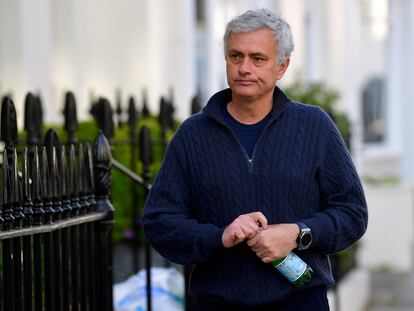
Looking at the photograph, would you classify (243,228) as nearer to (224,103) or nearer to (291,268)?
(291,268)

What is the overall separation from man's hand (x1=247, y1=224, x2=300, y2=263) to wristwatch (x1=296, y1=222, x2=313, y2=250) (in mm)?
23

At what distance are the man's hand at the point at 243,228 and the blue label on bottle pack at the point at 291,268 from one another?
0.12m

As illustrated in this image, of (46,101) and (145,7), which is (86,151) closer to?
(46,101)

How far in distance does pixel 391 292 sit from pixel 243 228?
346 inches

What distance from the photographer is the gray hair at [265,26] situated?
355cm

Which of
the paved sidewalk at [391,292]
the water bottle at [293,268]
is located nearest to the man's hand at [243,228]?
the water bottle at [293,268]

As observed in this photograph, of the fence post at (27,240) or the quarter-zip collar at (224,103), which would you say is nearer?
the quarter-zip collar at (224,103)

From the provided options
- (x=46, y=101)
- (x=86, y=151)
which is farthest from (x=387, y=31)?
(x=86, y=151)

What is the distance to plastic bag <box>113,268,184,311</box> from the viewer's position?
5848 millimetres

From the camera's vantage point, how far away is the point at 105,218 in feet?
14.9

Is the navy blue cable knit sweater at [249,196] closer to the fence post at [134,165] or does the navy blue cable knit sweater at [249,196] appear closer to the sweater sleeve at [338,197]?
the sweater sleeve at [338,197]

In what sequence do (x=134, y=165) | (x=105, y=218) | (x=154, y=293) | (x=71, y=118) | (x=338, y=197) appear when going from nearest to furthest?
(x=338, y=197) < (x=105, y=218) < (x=71, y=118) < (x=154, y=293) < (x=134, y=165)

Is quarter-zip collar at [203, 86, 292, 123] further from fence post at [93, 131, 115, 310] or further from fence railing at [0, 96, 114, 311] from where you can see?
fence post at [93, 131, 115, 310]

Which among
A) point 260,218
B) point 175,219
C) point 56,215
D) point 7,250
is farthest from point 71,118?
point 260,218
